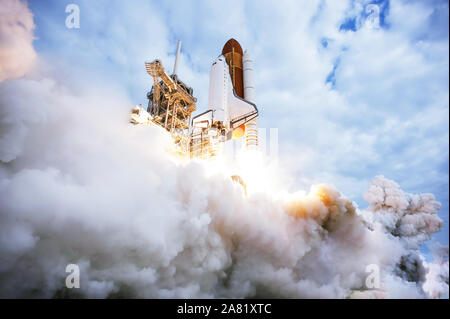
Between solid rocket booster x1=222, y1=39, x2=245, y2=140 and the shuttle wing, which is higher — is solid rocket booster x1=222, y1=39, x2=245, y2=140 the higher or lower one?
the higher one

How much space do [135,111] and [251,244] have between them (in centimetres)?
1278

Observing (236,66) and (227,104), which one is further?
(236,66)

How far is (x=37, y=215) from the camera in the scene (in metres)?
4.98

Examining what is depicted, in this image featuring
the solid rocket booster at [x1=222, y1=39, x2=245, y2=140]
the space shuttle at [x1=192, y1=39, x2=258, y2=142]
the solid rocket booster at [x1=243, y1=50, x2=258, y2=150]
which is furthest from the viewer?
the solid rocket booster at [x1=222, y1=39, x2=245, y2=140]

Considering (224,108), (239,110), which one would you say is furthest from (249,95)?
(224,108)

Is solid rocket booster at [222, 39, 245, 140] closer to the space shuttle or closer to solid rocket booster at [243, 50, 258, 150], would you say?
the space shuttle

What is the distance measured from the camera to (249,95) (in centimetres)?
1382

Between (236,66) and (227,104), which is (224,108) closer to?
(227,104)

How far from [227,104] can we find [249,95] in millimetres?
1891

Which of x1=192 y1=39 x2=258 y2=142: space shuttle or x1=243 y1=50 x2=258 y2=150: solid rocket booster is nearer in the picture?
x1=192 y1=39 x2=258 y2=142: space shuttle

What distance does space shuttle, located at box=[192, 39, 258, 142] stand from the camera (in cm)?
1238

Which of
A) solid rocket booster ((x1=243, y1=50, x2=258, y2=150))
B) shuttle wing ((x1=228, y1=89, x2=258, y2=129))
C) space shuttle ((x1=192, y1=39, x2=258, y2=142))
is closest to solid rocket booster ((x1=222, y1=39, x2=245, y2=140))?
space shuttle ((x1=192, y1=39, x2=258, y2=142))

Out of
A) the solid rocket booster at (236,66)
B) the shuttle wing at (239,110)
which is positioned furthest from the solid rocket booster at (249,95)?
the shuttle wing at (239,110)
